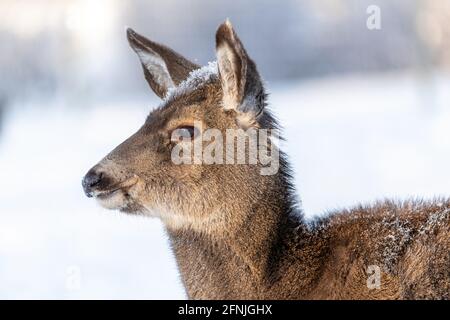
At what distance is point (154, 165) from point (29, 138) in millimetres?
12582

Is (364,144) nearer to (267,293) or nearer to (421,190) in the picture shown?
(421,190)

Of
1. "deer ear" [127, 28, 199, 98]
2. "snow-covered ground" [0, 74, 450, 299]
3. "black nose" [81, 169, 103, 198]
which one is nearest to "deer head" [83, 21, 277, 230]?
"black nose" [81, 169, 103, 198]

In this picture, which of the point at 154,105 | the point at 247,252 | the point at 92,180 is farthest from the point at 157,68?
the point at 154,105

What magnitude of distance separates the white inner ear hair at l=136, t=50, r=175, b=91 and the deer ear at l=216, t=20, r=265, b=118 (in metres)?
0.81

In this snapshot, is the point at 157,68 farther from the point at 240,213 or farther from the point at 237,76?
the point at 240,213

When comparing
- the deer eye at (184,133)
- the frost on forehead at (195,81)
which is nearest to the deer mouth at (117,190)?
the deer eye at (184,133)

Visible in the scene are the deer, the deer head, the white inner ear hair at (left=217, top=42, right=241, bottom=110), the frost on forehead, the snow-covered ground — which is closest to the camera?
the deer

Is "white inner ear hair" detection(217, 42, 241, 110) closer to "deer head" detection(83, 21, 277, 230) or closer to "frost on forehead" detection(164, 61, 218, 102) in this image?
"deer head" detection(83, 21, 277, 230)

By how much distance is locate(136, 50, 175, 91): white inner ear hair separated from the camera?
684cm

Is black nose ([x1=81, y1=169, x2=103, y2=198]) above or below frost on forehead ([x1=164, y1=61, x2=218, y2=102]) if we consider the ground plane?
below

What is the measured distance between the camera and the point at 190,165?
6062 mm

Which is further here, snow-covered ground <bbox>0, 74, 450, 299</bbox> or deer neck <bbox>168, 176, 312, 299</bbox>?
snow-covered ground <bbox>0, 74, 450, 299</bbox>

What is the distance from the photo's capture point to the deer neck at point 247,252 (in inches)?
232

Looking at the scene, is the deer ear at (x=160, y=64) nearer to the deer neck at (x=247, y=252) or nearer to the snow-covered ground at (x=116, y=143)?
the snow-covered ground at (x=116, y=143)
